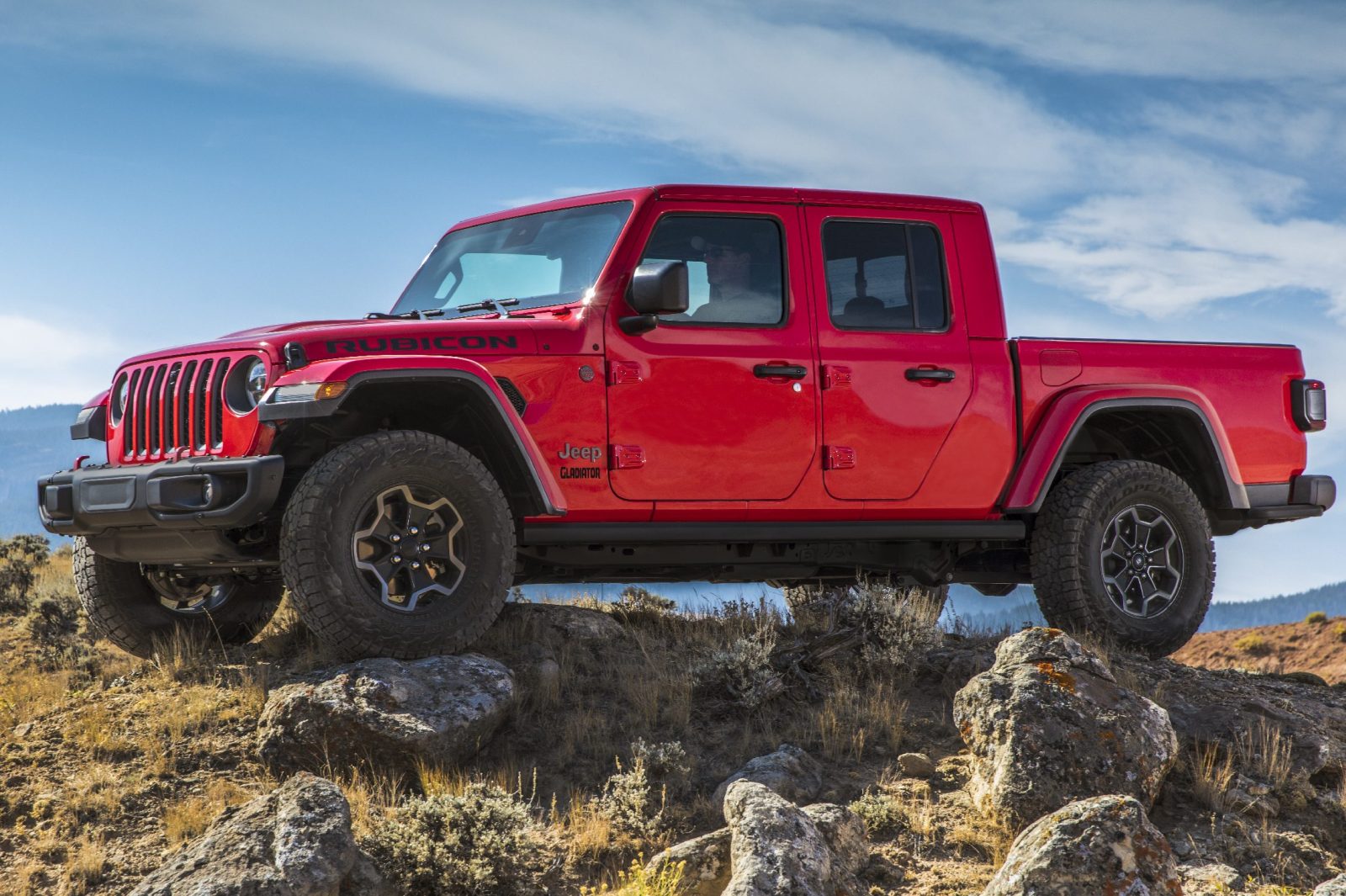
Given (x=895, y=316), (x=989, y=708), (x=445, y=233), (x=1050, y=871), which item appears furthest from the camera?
(x=445, y=233)

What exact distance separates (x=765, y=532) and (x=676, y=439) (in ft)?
2.54

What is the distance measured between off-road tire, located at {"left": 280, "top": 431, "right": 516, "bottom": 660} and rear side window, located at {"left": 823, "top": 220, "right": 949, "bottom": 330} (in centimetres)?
220

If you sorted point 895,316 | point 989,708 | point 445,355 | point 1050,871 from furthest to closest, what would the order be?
1. point 895,316
2. point 445,355
3. point 989,708
4. point 1050,871

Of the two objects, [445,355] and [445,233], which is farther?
[445,233]

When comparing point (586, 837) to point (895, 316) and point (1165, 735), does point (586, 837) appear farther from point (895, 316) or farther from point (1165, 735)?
point (895, 316)

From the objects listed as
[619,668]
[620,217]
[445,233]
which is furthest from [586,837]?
[445,233]

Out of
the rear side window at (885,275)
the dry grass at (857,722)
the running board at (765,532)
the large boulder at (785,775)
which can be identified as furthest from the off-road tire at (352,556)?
the rear side window at (885,275)

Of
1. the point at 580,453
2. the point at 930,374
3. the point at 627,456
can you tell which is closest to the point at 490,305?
the point at 580,453

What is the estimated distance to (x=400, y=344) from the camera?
6211mm

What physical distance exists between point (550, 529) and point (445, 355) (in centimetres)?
100

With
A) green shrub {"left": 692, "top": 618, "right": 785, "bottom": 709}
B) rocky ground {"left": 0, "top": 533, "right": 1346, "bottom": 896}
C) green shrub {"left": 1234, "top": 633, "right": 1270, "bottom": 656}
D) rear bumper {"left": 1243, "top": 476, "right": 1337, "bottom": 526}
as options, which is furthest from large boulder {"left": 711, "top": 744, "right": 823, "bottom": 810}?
green shrub {"left": 1234, "top": 633, "right": 1270, "bottom": 656}

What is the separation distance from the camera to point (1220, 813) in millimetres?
5617

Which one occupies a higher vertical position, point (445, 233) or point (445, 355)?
point (445, 233)

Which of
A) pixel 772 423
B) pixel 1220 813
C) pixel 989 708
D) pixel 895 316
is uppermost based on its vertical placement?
pixel 895 316
